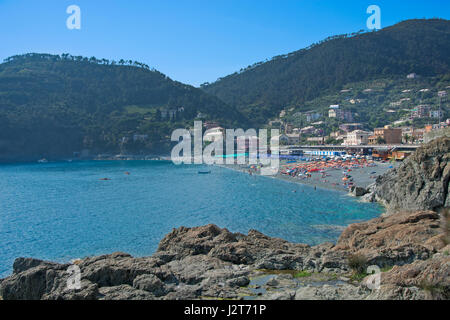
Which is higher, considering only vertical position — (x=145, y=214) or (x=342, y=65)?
→ (x=342, y=65)

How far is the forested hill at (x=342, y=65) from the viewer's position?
137625 mm

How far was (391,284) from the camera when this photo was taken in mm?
6352

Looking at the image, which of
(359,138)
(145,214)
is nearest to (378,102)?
(359,138)

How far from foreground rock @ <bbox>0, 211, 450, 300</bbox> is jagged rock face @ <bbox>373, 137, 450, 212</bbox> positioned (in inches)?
204

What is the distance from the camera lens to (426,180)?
17656mm

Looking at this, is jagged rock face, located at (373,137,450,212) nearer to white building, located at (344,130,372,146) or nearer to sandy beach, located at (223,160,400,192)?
sandy beach, located at (223,160,400,192)

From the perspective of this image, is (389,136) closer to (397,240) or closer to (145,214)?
(145,214)

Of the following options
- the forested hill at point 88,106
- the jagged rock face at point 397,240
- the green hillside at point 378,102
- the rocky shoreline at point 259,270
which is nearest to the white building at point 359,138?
the green hillside at point 378,102

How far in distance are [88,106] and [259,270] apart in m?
120

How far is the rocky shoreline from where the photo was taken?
6.71 m

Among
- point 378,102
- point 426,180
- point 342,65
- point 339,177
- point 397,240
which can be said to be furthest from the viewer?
point 342,65

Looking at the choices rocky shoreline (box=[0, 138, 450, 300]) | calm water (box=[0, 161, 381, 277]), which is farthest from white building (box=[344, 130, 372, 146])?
rocky shoreline (box=[0, 138, 450, 300])

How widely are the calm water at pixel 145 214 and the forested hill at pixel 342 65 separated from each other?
304ft
